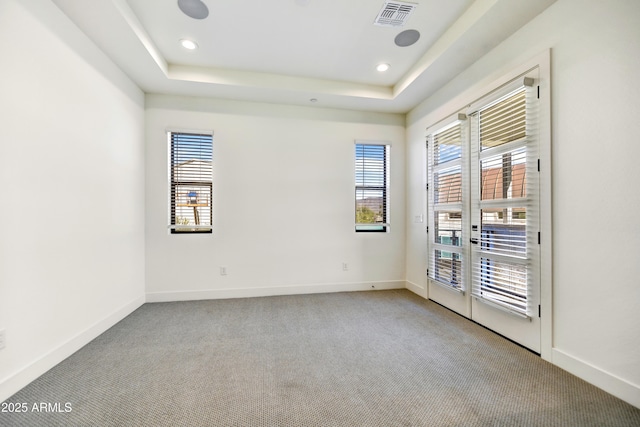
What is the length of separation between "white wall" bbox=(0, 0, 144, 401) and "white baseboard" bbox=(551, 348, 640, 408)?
12.9 feet

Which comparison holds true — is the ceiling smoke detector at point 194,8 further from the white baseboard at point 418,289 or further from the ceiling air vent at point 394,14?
the white baseboard at point 418,289

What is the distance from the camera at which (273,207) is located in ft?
12.9

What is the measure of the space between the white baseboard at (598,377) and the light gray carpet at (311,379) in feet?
0.20

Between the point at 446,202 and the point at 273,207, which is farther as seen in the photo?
the point at 273,207

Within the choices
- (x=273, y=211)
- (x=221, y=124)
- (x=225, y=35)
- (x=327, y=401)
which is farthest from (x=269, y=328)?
(x=225, y=35)

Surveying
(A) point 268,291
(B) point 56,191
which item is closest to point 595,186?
(A) point 268,291

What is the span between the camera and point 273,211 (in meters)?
3.93

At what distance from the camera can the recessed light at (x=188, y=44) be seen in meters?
2.79

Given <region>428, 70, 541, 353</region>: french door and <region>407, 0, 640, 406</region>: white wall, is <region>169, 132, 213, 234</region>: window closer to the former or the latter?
<region>428, 70, 541, 353</region>: french door

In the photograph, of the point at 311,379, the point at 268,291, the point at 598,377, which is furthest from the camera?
the point at 268,291

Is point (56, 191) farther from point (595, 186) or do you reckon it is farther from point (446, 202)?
point (595, 186)

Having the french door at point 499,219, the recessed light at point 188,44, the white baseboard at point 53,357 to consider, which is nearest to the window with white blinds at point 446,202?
the french door at point 499,219

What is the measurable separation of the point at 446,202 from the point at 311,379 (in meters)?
2.59

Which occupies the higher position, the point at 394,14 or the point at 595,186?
the point at 394,14
